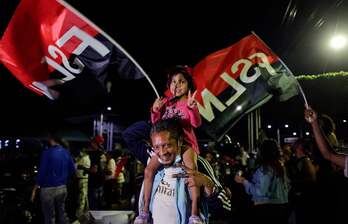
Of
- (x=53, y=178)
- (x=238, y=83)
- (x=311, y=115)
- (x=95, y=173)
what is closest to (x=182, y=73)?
(x=311, y=115)

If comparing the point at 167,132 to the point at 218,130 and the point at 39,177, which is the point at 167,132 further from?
the point at 39,177

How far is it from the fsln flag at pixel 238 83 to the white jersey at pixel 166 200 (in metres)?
2.92

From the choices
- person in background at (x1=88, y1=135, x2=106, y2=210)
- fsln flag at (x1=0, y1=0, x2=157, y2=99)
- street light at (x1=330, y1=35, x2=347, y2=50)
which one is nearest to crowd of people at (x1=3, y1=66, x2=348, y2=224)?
person in background at (x1=88, y1=135, x2=106, y2=210)

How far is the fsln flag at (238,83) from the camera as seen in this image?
19.2ft

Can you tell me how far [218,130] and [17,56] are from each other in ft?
10.1

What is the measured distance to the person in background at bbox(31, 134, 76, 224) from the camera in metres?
8.04

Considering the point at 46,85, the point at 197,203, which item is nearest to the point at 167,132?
the point at 197,203

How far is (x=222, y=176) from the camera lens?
32.1 feet

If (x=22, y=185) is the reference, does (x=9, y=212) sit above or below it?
below

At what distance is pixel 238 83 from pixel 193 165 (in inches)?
136

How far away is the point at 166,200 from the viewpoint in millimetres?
2908

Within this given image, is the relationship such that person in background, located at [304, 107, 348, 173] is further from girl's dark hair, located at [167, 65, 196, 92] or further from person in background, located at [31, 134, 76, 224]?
person in background, located at [31, 134, 76, 224]

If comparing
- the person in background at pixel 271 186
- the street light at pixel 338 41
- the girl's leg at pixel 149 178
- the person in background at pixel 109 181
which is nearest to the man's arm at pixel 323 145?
the girl's leg at pixel 149 178

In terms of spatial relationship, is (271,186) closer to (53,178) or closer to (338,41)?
(53,178)
